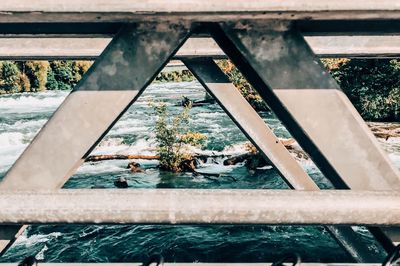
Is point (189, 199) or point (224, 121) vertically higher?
point (224, 121)

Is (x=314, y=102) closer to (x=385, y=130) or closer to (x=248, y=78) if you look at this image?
(x=248, y=78)

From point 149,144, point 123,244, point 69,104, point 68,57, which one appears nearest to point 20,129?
point 149,144

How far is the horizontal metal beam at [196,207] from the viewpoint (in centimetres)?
107

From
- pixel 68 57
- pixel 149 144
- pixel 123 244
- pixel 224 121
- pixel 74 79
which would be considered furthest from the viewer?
pixel 74 79

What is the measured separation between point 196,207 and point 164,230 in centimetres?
936

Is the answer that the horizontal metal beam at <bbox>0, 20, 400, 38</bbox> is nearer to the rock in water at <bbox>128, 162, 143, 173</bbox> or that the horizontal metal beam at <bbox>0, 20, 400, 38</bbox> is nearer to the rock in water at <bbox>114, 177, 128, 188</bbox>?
the rock in water at <bbox>114, 177, 128, 188</bbox>

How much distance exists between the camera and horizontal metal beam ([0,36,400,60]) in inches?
118

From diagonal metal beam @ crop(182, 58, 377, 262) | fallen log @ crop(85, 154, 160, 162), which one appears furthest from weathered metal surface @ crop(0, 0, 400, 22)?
fallen log @ crop(85, 154, 160, 162)

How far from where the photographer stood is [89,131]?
1.25 metres

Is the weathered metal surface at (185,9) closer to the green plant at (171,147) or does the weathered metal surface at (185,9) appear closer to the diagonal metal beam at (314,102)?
the diagonal metal beam at (314,102)

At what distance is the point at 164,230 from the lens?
33.1ft

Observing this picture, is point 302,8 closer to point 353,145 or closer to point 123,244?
point 353,145

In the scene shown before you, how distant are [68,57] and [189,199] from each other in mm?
2403

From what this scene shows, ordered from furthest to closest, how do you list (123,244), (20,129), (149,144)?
(20,129)
(149,144)
(123,244)
